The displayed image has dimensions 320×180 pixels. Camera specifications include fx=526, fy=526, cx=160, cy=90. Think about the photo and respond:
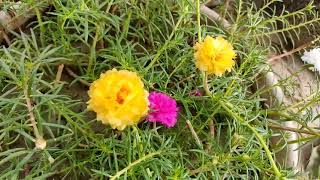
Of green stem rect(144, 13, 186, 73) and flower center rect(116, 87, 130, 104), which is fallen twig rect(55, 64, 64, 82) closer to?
green stem rect(144, 13, 186, 73)

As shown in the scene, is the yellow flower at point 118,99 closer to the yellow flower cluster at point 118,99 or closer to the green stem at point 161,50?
the yellow flower cluster at point 118,99

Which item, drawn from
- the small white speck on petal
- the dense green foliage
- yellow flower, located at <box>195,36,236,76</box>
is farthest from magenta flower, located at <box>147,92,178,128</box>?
the small white speck on petal

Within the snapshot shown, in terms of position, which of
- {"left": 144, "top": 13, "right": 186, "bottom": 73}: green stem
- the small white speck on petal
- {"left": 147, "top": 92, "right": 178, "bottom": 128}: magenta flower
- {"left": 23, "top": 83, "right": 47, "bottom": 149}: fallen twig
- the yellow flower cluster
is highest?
the small white speck on petal

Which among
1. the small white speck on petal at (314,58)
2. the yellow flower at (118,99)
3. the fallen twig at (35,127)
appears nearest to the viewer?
the yellow flower at (118,99)

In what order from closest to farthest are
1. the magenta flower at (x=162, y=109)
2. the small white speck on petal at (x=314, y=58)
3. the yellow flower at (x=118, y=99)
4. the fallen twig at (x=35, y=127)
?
the yellow flower at (x=118, y=99) < the fallen twig at (x=35, y=127) < the magenta flower at (x=162, y=109) < the small white speck on petal at (x=314, y=58)

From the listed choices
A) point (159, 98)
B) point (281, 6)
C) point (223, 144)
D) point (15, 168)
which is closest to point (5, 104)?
point (15, 168)

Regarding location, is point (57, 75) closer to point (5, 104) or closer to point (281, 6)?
point (5, 104)

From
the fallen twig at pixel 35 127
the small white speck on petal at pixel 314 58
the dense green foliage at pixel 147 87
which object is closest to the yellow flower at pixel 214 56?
the dense green foliage at pixel 147 87
